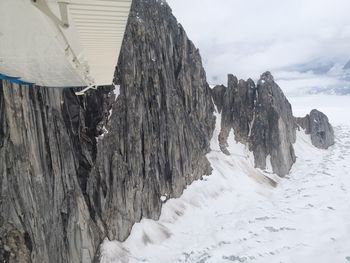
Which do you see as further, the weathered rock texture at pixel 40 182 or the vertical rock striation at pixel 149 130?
the vertical rock striation at pixel 149 130

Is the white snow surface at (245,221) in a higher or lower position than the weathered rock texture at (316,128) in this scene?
lower

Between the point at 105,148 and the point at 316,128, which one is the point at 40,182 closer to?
the point at 105,148

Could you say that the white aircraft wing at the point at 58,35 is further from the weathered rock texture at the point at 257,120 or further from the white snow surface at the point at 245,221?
the weathered rock texture at the point at 257,120

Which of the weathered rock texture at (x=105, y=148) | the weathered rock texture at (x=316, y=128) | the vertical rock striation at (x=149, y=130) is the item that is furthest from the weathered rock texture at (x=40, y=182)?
the weathered rock texture at (x=316, y=128)

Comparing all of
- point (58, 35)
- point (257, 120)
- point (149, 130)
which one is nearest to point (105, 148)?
point (149, 130)

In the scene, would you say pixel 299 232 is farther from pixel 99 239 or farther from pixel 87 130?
pixel 87 130
